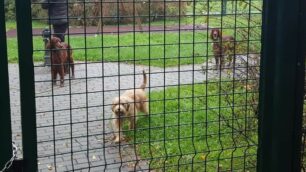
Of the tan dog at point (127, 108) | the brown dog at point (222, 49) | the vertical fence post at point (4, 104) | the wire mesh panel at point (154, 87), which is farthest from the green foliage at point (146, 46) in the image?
the tan dog at point (127, 108)

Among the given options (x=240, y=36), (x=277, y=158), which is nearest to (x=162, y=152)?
(x=240, y=36)

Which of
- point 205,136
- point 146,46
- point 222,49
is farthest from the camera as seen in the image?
point 222,49

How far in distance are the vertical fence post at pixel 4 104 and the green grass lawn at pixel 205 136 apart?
1.29 meters

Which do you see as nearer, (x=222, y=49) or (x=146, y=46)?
(x=146, y=46)

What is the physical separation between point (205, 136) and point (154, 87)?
77 cm

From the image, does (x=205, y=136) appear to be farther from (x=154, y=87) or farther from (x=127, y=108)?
(x=127, y=108)

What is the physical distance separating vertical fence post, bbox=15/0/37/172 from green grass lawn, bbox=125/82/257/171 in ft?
3.71

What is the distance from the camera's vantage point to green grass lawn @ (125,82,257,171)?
441cm

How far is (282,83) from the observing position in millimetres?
3428

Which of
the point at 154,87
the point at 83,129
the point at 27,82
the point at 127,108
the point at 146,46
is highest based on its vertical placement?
the point at 146,46

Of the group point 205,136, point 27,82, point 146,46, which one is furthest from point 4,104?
point 205,136

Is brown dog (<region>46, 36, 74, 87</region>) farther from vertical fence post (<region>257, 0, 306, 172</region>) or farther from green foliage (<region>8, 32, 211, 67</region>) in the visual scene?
vertical fence post (<region>257, 0, 306, 172</region>)

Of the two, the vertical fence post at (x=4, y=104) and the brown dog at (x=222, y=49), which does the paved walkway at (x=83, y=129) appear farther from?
the vertical fence post at (x=4, y=104)

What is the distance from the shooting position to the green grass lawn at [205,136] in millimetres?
4406
